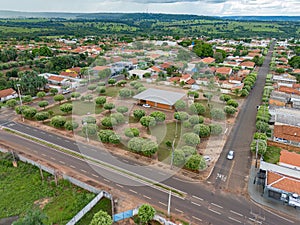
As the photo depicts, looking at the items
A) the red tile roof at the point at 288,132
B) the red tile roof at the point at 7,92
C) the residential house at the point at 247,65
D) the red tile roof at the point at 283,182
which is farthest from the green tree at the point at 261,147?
the residential house at the point at 247,65

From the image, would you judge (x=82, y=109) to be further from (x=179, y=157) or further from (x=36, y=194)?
(x=179, y=157)

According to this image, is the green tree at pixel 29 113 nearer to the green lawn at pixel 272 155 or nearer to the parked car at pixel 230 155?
the parked car at pixel 230 155

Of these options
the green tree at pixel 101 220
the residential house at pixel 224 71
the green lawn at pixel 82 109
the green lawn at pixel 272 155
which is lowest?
the green lawn at pixel 272 155

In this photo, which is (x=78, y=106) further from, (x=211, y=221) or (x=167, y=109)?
(x=211, y=221)

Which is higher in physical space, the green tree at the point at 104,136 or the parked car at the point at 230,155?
the green tree at the point at 104,136

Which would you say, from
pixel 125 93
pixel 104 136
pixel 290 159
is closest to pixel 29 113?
pixel 104 136

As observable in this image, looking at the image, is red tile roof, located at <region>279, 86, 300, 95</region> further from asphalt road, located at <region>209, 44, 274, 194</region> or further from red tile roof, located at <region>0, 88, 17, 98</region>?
red tile roof, located at <region>0, 88, 17, 98</region>

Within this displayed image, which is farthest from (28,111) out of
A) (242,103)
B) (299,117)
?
(299,117)
